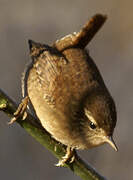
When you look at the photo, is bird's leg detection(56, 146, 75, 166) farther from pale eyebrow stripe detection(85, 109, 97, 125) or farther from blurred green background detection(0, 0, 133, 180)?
blurred green background detection(0, 0, 133, 180)

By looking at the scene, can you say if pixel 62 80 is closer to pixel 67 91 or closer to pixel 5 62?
pixel 67 91

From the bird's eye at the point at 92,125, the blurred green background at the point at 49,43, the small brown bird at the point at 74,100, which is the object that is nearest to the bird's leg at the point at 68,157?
the small brown bird at the point at 74,100

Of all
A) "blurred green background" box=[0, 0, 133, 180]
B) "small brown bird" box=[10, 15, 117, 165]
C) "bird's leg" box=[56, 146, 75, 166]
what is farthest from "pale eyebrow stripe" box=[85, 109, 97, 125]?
"blurred green background" box=[0, 0, 133, 180]

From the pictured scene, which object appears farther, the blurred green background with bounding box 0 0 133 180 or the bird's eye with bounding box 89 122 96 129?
the blurred green background with bounding box 0 0 133 180

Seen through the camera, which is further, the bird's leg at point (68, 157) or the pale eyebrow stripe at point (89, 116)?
the pale eyebrow stripe at point (89, 116)

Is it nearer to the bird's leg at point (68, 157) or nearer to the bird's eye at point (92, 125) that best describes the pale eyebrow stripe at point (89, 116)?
the bird's eye at point (92, 125)

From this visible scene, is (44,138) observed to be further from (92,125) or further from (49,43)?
(49,43)
